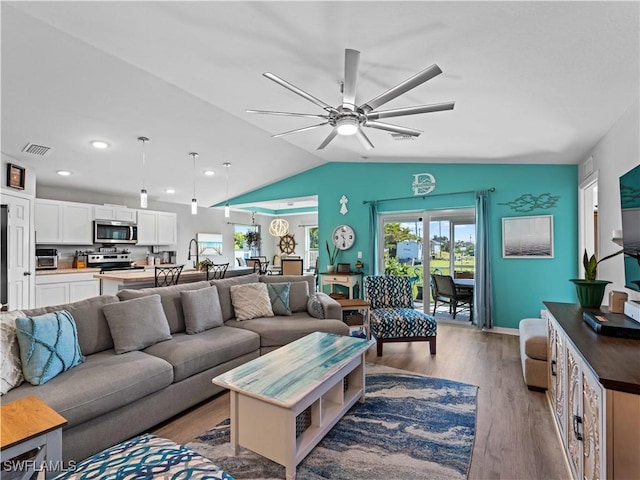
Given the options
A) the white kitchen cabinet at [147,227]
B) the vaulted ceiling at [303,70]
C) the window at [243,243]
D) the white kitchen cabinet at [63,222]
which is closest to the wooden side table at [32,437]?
the vaulted ceiling at [303,70]

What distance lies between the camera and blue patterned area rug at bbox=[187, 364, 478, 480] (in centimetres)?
183

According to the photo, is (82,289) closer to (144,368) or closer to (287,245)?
(144,368)

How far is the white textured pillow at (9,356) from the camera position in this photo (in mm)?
1824

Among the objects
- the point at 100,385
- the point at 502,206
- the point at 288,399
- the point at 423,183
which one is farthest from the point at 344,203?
the point at 100,385

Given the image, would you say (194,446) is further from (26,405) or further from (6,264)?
(6,264)

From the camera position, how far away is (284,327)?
129 inches

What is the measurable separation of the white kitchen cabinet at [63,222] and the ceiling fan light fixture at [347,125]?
5313 mm

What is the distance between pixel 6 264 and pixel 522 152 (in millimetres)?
6769

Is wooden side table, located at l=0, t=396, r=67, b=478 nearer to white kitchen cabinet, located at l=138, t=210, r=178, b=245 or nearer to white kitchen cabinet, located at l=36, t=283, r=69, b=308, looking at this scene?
white kitchen cabinet, located at l=36, t=283, r=69, b=308

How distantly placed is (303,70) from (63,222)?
17.1 ft

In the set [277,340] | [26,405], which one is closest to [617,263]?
[277,340]

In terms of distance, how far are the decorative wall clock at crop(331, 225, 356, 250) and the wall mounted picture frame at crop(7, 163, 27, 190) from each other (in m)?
4.85

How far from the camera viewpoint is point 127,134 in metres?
4.03

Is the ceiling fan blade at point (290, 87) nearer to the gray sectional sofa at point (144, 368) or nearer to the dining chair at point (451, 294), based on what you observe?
the gray sectional sofa at point (144, 368)
